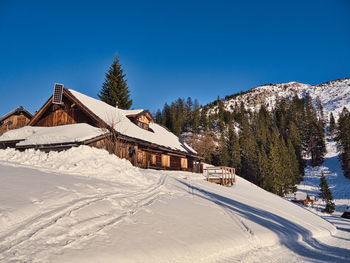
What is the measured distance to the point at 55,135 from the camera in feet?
60.8

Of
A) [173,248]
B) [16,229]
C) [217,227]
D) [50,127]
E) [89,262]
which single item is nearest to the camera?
[89,262]

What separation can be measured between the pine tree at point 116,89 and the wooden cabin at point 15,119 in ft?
43.0

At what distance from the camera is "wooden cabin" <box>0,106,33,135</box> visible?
3262 centimetres

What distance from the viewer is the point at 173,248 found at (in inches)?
186

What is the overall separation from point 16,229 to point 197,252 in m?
3.54

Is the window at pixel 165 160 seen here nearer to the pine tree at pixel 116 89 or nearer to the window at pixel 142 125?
the window at pixel 142 125

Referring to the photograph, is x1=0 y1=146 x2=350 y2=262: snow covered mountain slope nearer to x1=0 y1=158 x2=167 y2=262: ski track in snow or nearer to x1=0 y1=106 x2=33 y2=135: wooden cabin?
x1=0 y1=158 x2=167 y2=262: ski track in snow

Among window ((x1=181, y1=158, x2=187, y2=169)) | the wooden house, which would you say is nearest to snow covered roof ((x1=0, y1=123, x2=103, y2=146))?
the wooden house

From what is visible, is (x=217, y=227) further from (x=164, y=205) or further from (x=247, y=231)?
(x=164, y=205)

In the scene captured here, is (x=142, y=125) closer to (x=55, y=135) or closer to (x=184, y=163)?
(x=184, y=163)

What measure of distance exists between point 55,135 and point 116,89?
25.9m

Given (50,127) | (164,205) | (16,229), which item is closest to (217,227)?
(164,205)

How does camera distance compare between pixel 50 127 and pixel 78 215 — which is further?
pixel 50 127

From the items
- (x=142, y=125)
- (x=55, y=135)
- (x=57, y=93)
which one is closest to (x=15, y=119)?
(x=57, y=93)
